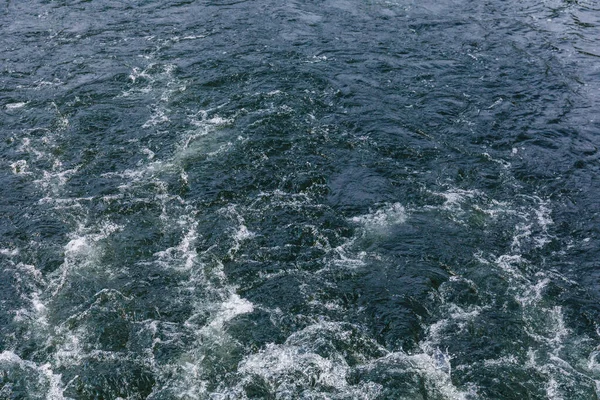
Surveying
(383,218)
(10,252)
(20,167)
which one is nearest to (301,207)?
(383,218)

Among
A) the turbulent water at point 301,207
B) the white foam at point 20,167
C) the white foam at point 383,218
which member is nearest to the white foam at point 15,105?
the turbulent water at point 301,207

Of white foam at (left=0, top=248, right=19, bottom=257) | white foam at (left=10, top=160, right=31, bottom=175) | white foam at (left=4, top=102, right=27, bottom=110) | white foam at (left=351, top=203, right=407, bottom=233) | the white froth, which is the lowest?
the white froth

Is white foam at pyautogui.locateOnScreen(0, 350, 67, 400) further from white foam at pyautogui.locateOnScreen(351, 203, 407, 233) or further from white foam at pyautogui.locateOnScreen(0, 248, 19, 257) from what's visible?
white foam at pyautogui.locateOnScreen(351, 203, 407, 233)

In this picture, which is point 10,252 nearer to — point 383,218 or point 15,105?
point 15,105

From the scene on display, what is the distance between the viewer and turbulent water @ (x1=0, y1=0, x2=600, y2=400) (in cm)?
1253

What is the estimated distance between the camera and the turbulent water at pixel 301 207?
1253cm

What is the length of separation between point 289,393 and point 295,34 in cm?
1777

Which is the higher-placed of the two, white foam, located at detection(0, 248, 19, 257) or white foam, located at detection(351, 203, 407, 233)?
white foam, located at detection(0, 248, 19, 257)

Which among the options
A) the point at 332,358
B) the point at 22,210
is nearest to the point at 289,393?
the point at 332,358

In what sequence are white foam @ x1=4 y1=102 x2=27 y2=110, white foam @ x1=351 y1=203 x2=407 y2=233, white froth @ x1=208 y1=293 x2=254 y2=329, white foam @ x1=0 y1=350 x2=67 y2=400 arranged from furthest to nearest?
white foam @ x1=4 y1=102 x2=27 y2=110 → white foam @ x1=351 y1=203 x2=407 y2=233 → white froth @ x1=208 y1=293 x2=254 y2=329 → white foam @ x1=0 y1=350 x2=67 y2=400

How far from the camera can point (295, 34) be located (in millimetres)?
25219

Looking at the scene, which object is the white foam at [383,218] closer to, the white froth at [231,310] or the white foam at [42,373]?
the white froth at [231,310]

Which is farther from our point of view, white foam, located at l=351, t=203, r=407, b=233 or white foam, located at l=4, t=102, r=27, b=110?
white foam, located at l=4, t=102, r=27, b=110

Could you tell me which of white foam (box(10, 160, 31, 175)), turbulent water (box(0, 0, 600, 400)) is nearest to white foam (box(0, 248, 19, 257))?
turbulent water (box(0, 0, 600, 400))
